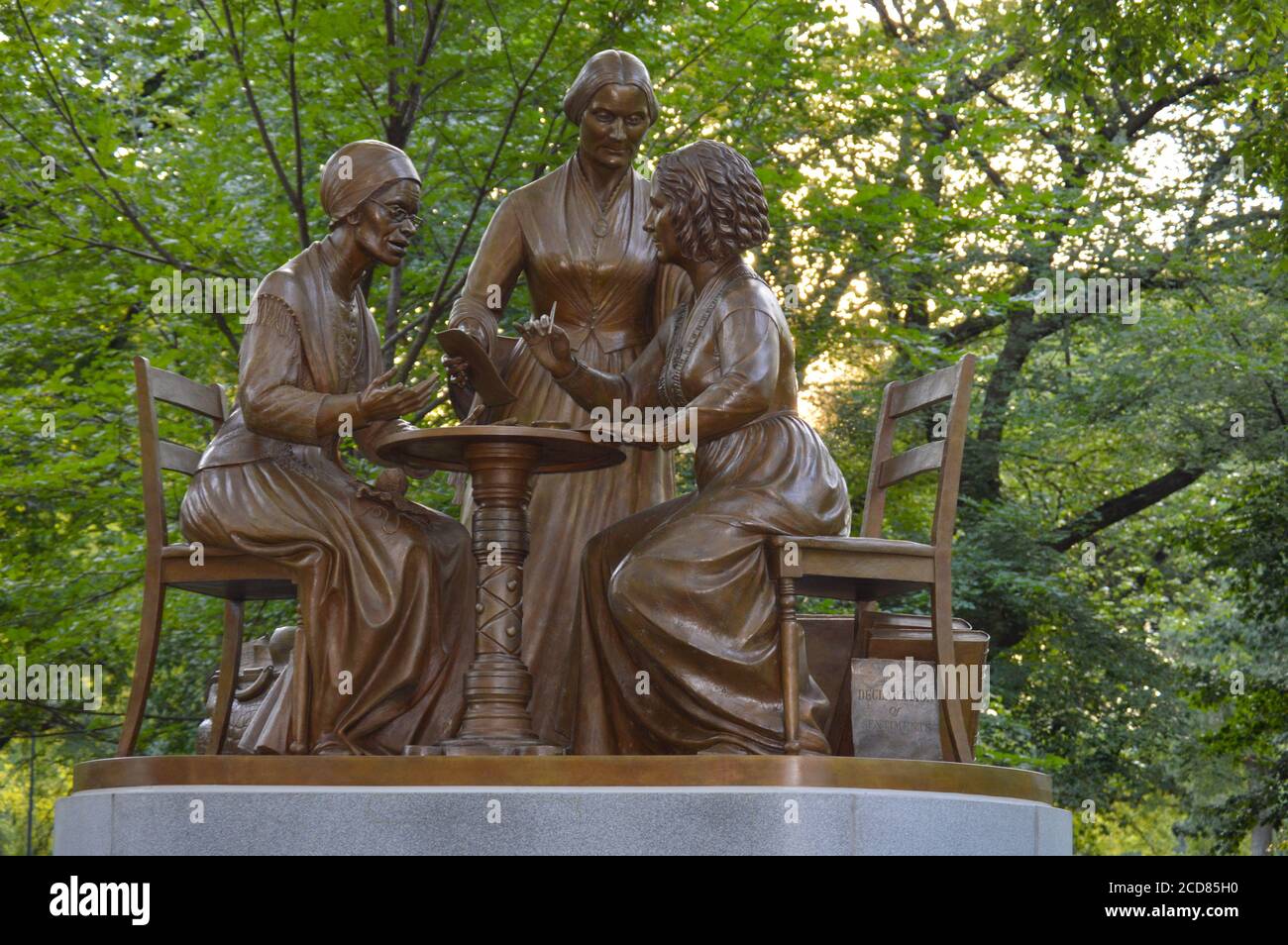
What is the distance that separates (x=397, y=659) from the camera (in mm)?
6906

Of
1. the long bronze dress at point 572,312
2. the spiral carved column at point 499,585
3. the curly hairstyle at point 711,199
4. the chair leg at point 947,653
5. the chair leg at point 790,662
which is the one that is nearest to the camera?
the chair leg at point 790,662

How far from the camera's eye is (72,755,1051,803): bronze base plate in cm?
600

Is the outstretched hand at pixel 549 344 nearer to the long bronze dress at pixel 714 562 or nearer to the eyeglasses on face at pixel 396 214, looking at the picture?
the long bronze dress at pixel 714 562

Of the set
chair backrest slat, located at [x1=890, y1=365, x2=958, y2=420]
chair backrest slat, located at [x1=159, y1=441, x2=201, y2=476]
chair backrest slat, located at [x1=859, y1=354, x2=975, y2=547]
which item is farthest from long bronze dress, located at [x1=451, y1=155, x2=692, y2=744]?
chair backrest slat, located at [x1=159, y1=441, x2=201, y2=476]

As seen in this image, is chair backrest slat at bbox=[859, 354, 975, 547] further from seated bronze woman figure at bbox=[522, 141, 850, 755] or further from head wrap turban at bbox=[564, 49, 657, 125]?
head wrap turban at bbox=[564, 49, 657, 125]

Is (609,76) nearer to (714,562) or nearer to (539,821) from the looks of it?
(714,562)

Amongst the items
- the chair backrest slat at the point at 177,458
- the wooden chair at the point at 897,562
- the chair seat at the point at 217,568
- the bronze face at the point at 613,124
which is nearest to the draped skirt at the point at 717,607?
the wooden chair at the point at 897,562

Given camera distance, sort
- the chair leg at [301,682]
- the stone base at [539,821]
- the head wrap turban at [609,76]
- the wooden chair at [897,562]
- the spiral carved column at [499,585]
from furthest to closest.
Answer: the head wrap turban at [609,76], the chair leg at [301,682], the spiral carved column at [499,585], the wooden chair at [897,562], the stone base at [539,821]

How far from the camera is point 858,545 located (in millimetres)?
6535

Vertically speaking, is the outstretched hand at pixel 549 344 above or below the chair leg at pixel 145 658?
above

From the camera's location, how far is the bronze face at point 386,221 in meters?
7.17

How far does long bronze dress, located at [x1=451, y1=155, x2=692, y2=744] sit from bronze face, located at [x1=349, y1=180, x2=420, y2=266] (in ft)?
1.36

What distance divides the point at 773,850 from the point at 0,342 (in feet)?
31.3

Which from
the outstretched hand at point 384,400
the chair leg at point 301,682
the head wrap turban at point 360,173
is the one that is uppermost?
the head wrap turban at point 360,173
